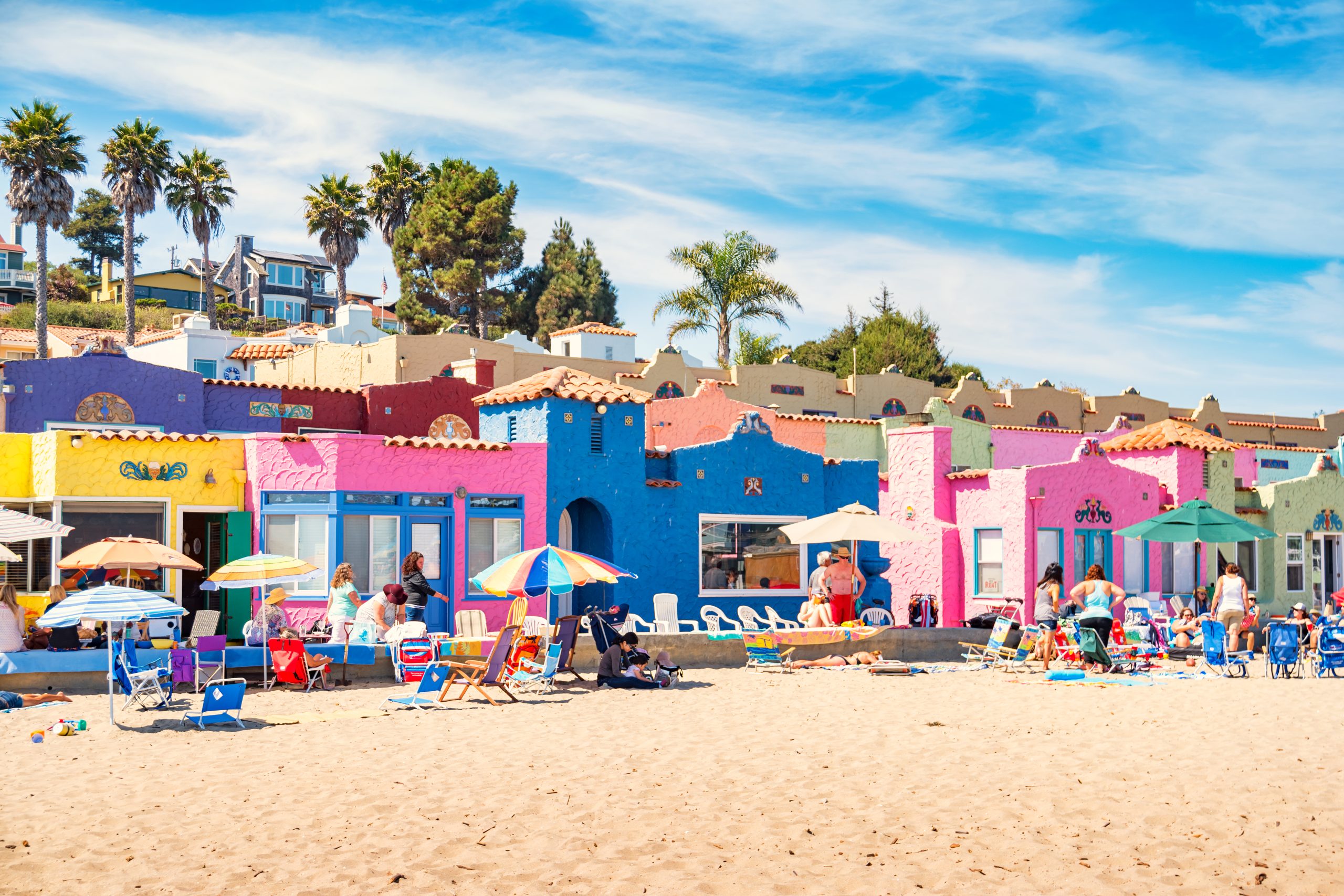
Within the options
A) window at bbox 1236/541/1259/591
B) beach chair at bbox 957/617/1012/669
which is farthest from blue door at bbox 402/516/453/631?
window at bbox 1236/541/1259/591

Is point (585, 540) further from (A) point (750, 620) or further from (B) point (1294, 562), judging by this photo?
(B) point (1294, 562)

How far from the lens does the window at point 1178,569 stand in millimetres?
27297

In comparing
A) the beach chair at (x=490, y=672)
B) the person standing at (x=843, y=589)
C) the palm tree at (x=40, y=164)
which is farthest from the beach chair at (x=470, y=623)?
the palm tree at (x=40, y=164)

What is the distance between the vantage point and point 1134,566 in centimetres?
2684

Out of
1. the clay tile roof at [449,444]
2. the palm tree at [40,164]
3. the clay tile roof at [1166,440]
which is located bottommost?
the clay tile roof at [449,444]

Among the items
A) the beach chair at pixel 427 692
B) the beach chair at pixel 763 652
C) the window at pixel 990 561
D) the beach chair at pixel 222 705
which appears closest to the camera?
the beach chair at pixel 222 705

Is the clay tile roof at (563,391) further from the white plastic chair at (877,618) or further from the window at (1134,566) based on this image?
the window at (1134,566)

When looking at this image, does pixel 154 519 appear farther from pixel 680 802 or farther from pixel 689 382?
pixel 689 382

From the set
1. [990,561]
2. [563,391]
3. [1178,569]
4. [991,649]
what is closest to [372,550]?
[563,391]

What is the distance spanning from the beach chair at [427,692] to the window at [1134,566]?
51.1 feet

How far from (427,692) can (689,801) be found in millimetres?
6659

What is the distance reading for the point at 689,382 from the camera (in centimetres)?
3959

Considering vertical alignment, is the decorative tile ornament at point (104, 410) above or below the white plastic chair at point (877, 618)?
above

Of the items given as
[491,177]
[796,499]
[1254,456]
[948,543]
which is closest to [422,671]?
[796,499]
